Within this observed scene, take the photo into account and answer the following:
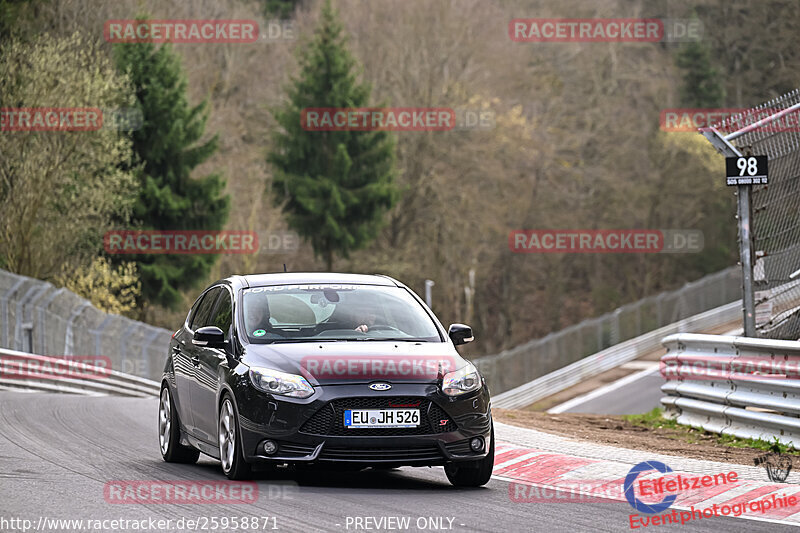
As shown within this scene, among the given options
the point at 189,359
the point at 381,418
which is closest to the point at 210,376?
the point at 189,359

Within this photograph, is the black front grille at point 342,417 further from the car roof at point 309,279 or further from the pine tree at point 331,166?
the pine tree at point 331,166

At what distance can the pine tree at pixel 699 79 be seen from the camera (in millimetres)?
71562

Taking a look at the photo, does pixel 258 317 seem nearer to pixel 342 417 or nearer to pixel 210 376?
pixel 210 376

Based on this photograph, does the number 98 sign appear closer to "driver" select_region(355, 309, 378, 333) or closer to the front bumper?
"driver" select_region(355, 309, 378, 333)

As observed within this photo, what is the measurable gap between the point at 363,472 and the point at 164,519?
3.04m

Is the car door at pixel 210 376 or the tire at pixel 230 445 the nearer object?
the tire at pixel 230 445

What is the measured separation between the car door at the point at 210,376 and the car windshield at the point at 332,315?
28 cm

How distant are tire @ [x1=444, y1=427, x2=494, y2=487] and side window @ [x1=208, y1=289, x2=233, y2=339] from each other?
7.04ft

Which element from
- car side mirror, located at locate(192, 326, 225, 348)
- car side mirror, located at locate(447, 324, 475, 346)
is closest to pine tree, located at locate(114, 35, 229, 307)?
car side mirror, located at locate(192, 326, 225, 348)

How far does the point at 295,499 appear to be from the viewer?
29.3 feet

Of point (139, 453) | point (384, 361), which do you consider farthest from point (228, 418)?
point (139, 453)

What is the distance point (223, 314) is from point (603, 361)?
37.2 meters

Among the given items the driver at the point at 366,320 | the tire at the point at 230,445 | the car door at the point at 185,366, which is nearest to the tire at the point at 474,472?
the driver at the point at 366,320

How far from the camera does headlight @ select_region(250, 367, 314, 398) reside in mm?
9328
